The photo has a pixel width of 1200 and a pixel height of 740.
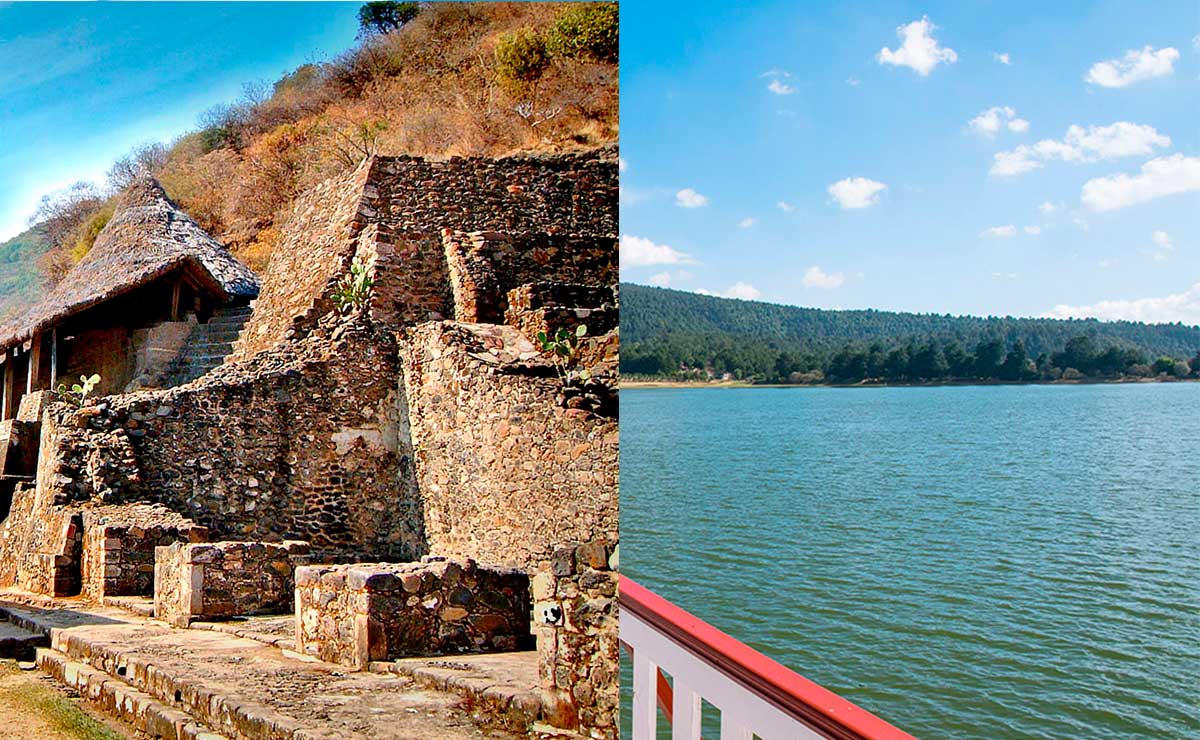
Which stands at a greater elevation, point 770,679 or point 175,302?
point 175,302

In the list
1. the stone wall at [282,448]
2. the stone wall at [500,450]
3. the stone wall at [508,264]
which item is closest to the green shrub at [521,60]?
the stone wall at [508,264]

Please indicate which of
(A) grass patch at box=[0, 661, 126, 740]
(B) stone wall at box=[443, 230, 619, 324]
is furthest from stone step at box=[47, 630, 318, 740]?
(B) stone wall at box=[443, 230, 619, 324]

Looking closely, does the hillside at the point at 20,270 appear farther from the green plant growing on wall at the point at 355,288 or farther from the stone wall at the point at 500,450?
the green plant growing on wall at the point at 355,288

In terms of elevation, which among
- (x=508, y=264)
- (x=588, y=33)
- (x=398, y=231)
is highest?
(x=588, y=33)

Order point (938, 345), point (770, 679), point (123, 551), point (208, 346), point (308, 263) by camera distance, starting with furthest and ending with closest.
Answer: point (938, 345) → point (308, 263) → point (208, 346) → point (123, 551) → point (770, 679)

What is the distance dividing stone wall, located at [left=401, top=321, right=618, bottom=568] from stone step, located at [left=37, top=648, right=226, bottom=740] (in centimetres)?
103

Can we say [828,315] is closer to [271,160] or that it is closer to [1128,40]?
[1128,40]

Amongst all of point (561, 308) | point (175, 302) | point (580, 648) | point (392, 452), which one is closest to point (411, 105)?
point (561, 308)

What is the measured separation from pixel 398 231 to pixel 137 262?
1.40m

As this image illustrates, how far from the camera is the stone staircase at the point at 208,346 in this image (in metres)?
6.13

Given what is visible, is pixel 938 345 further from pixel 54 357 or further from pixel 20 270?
pixel 20 270

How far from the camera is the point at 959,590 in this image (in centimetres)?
2498

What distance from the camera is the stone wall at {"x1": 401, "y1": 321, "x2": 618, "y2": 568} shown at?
11.4 feet

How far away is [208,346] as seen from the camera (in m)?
6.70
